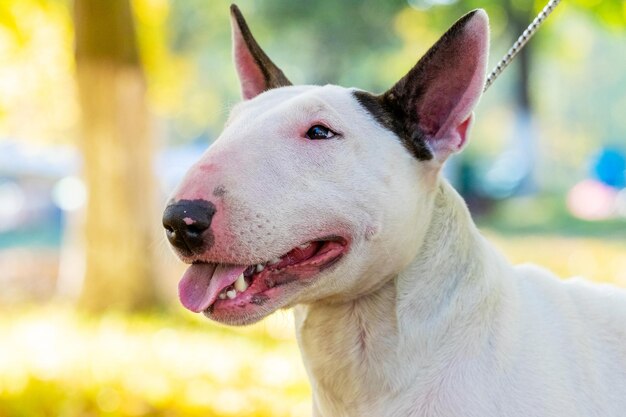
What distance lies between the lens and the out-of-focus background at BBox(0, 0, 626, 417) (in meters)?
5.44

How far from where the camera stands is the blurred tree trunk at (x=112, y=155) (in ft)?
26.8

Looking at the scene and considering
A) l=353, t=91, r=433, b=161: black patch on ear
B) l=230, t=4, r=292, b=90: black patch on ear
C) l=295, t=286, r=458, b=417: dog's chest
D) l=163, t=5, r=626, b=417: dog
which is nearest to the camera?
l=163, t=5, r=626, b=417: dog

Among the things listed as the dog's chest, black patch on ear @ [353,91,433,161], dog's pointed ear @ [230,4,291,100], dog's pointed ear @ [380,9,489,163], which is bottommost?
the dog's chest

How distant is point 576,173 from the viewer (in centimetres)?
5378

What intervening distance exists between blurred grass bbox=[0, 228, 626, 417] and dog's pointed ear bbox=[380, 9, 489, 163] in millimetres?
2618

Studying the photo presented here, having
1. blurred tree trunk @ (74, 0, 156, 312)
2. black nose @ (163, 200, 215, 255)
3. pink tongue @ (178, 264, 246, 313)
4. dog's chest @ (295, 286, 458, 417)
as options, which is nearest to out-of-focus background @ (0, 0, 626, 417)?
blurred tree trunk @ (74, 0, 156, 312)

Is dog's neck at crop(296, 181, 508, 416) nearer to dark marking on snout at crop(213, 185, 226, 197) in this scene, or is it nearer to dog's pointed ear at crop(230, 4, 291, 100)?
dark marking on snout at crop(213, 185, 226, 197)

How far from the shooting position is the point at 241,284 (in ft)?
8.01

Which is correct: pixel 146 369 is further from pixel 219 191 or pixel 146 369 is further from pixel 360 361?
pixel 219 191

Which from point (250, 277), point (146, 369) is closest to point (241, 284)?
point (250, 277)

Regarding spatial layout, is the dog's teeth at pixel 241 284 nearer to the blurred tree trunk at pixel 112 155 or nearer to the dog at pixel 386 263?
the dog at pixel 386 263

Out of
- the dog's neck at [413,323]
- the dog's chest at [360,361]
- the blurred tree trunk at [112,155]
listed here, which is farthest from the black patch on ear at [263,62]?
the blurred tree trunk at [112,155]

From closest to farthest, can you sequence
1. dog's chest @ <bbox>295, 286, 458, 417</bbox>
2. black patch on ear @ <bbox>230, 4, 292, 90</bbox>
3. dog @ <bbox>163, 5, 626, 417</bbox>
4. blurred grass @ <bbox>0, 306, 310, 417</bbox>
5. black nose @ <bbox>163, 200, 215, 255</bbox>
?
black nose @ <bbox>163, 200, 215, 255</bbox> → dog @ <bbox>163, 5, 626, 417</bbox> → dog's chest @ <bbox>295, 286, 458, 417</bbox> → black patch on ear @ <bbox>230, 4, 292, 90</bbox> → blurred grass @ <bbox>0, 306, 310, 417</bbox>

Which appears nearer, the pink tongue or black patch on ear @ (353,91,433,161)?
the pink tongue
